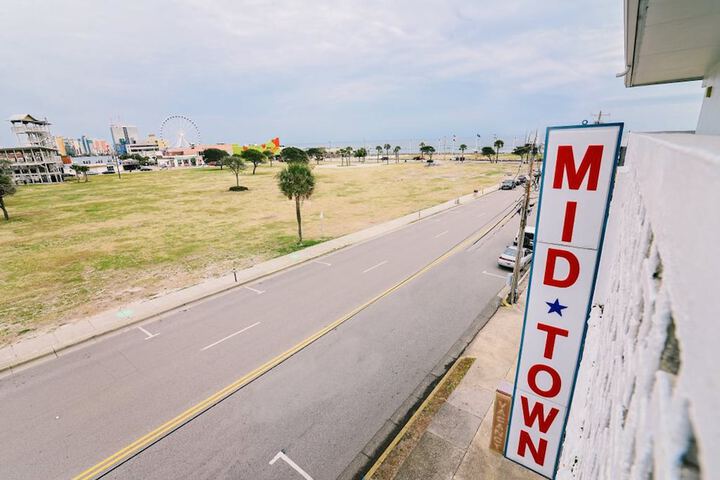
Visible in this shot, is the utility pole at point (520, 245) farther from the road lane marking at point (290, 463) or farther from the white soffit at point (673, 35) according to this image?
the road lane marking at point (290, 463)

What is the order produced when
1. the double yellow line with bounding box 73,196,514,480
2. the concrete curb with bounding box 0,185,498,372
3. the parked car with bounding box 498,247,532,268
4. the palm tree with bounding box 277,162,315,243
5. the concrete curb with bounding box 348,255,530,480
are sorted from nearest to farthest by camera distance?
1. the concrete curb with bounding box 348,255,530,480
2. the double yellow line with bounding box 73,196,514,480
3. the concrete curb with bounding box 0,185,498,372
4. the parked car with bounding box 498,247,532,268
5. the palm tree with bounding box 277,162,315,243

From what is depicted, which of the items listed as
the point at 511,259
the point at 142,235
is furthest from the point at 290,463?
the point at 142,235

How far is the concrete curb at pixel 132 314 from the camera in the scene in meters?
12.9

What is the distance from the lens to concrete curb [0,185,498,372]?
12.9 m

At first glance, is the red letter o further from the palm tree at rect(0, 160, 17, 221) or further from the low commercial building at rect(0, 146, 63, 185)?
the low commercial building at rect(0, 146, 63, 185)

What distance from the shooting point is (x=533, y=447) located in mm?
7504

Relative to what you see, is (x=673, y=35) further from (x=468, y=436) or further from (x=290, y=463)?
(x=290, y=463)

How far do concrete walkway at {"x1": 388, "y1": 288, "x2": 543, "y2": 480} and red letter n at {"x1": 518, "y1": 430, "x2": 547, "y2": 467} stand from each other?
84 cm

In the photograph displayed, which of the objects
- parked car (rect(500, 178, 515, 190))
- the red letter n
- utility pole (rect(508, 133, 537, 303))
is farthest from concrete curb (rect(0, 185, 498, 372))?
parked car (rect(500, 178, 515, 190))

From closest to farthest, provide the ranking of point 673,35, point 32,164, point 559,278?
point 559,278 → point 673,35 → point 32,164

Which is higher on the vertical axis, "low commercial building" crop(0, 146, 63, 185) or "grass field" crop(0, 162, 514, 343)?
"low commercial building" crop(0, 146, 63, 185)

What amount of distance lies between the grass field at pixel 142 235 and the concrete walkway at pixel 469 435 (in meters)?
15.7

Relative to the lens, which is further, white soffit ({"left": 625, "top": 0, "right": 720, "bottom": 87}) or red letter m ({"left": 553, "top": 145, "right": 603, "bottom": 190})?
white soffit ({"left": 625, "top": 0, "right": 720, "bottom": 87})

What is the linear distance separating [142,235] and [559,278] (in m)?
33.9
